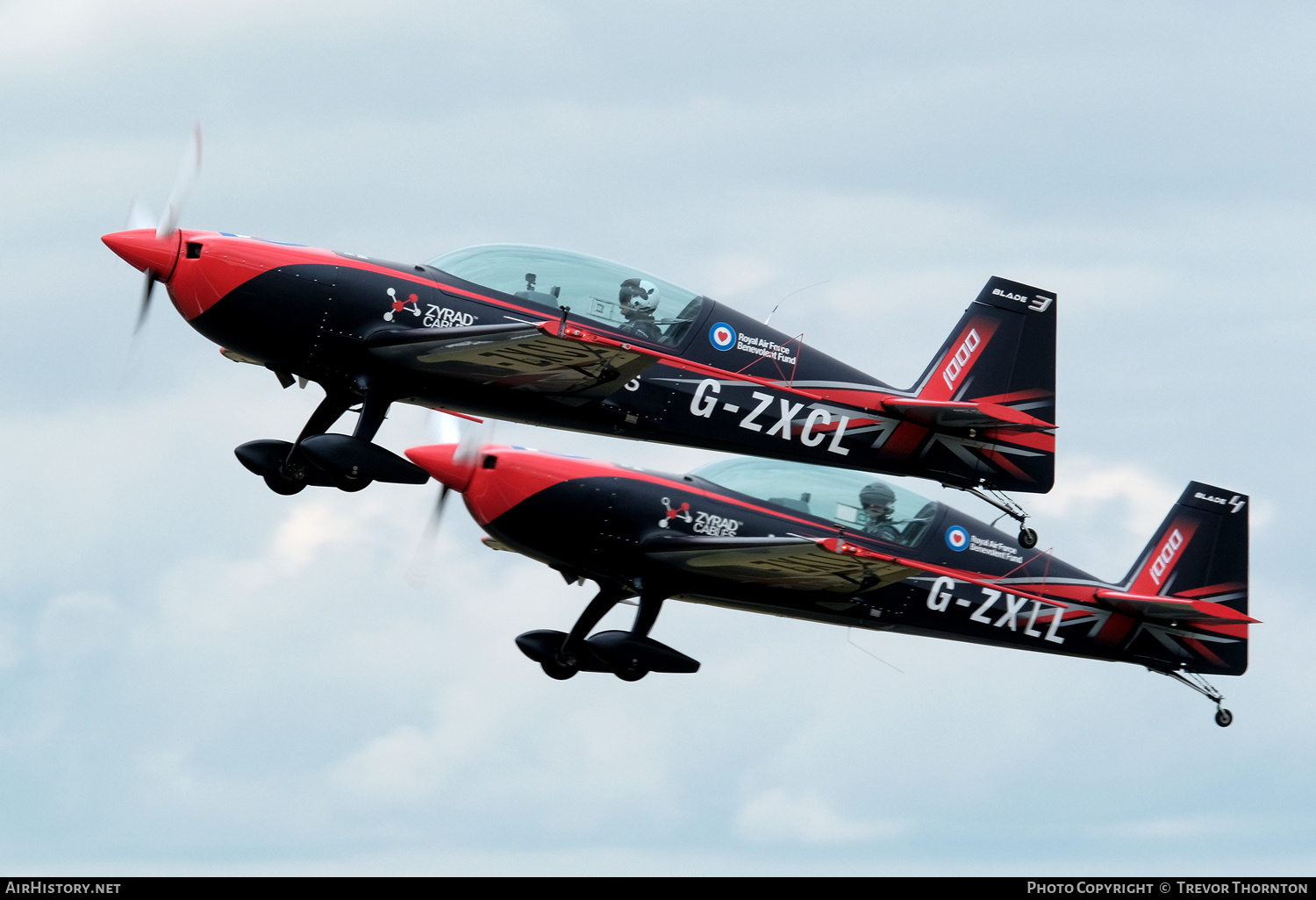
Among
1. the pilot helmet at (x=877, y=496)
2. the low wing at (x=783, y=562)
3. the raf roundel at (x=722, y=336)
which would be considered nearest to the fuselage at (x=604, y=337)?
the raf roundel at (x=722, y=336)

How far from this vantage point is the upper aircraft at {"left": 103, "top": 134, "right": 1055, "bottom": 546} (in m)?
23.2

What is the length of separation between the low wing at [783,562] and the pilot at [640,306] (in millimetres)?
3290

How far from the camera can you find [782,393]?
26.4 m

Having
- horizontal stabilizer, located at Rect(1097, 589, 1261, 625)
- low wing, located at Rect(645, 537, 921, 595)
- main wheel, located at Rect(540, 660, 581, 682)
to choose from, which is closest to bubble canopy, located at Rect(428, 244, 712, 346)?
low wing, located at Rect(645, 537, 921, 595)

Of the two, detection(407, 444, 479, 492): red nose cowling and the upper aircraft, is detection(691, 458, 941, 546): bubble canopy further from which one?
detection(407, 444, 479, 492): red nose cowling

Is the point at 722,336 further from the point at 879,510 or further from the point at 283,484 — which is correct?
the point at 283,484

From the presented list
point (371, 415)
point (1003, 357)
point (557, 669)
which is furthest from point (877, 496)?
point (371, 415)

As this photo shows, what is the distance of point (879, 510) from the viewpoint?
29047 millimetres

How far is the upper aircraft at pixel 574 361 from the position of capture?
23250mm

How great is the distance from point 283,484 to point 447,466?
8.82ft

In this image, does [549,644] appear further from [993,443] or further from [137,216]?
[137,216]

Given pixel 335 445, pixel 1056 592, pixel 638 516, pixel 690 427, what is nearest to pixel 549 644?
pixel 638 516

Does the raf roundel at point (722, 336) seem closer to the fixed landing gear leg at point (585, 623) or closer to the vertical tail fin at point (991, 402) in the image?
the vertical tail fin at point (991, 402)

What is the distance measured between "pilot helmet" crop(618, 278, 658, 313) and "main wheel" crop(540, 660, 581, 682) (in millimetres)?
5703
